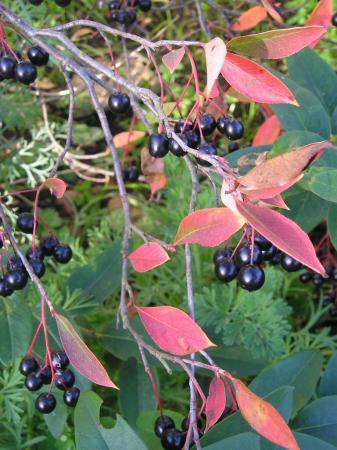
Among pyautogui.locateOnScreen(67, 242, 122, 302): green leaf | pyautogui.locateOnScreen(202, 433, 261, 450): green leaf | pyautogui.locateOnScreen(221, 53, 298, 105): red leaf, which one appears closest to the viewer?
pyautogui.locateOnScreen(221, 53, 298, 105): red leaf

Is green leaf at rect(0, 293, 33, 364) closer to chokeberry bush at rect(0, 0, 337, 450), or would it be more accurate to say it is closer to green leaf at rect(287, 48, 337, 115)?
chokeberry bush at rect(0, 0, 337, 450)

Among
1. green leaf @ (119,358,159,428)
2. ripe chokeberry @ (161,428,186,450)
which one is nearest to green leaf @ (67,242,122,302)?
green leaf @ (119,358,159,428)

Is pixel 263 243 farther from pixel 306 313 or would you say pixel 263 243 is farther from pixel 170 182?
pixel 306 313

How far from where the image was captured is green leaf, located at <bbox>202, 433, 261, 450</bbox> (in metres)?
0.84

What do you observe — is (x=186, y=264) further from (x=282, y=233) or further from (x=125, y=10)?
(x=125, y=10)

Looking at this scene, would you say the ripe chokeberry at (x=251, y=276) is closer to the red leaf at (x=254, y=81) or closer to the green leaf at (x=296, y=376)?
the red leaf at (x=254, y=81)

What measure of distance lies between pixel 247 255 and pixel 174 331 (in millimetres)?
143

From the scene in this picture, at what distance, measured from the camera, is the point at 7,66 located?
3.47 feet

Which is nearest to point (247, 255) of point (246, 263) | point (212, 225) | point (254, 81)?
point (246, 263)

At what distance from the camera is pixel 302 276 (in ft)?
5.37

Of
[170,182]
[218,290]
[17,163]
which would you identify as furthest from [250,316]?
[17,163]

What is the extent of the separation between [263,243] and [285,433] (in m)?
0.26

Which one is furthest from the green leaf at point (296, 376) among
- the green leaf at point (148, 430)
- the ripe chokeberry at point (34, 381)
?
the ripe chokeberry at point (34, 381)

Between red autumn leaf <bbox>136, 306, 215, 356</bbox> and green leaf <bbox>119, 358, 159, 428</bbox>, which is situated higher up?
red autumn leaf <bbox>136, 306, 215, 356</bbox>
